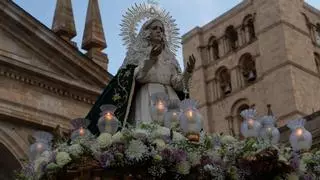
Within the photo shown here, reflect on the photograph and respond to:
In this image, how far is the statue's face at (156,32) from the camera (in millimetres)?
8867

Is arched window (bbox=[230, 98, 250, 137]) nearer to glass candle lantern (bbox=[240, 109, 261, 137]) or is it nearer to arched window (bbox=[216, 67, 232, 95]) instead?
arched window (bbox=[216, 67, 232, 95])

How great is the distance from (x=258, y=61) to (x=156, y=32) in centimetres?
4745

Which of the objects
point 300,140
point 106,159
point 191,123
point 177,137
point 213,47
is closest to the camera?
point 106,159

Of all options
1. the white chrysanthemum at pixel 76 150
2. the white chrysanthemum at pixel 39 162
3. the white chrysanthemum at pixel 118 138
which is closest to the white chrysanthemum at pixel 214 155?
the white chrysanthemum at pixel 118 138

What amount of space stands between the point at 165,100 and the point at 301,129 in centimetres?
155

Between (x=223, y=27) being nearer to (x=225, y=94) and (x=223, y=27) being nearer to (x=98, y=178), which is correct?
(x=225, y=94)

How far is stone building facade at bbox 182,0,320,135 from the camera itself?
1994 inches

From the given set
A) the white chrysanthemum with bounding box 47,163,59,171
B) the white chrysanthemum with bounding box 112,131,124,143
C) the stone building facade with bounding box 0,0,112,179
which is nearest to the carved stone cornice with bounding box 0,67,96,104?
the stone building facade with bounding box 0,0,112,179

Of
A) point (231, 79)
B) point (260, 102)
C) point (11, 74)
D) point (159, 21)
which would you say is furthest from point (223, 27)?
point (159, 21)

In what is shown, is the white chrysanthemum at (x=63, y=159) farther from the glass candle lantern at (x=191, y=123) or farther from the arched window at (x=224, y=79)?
the arched window at (x=224, y=79)

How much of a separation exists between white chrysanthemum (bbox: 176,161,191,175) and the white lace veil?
209 cm

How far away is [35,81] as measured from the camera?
59.5 ft

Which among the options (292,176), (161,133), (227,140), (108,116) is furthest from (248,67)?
(161,133)

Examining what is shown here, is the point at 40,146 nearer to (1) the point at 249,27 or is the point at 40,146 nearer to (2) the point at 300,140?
(2) the point at 300,140
